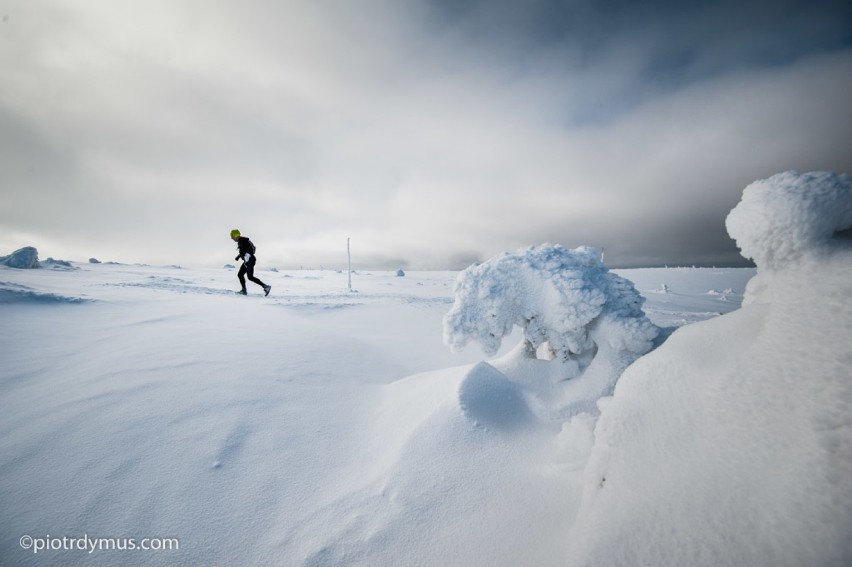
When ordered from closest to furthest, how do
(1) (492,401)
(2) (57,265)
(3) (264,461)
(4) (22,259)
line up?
(3) (264,461) < (1) (492,401) < (4) (22,259) < (2) (57,265)

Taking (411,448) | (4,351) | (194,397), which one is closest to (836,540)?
(411,448)

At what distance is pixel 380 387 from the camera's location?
11.3 feet

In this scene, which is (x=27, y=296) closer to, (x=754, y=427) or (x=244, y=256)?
(x=244, y=256)

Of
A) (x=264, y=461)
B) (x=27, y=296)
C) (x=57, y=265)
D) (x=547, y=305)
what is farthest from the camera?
(x=57, y=265)

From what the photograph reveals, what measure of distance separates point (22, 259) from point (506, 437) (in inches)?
A: 881

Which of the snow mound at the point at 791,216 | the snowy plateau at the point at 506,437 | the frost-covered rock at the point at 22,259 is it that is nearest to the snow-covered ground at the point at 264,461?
the snowy plateau at the point at 506,437

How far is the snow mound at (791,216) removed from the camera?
1.55m

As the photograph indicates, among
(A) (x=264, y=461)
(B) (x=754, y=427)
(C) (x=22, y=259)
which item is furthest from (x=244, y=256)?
(C) (x=22, y=259)

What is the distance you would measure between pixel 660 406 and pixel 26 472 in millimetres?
3854

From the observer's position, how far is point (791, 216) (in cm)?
162

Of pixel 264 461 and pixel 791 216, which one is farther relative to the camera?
pixel 264 461

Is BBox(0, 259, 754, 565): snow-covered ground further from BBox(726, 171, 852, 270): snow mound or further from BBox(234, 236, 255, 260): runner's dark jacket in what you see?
BBox(234, 236, 255, 260): runner's dark jacket

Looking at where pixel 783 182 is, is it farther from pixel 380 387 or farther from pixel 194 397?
pixel 194 397

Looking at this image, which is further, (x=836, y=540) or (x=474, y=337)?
(x=474, y=337)
